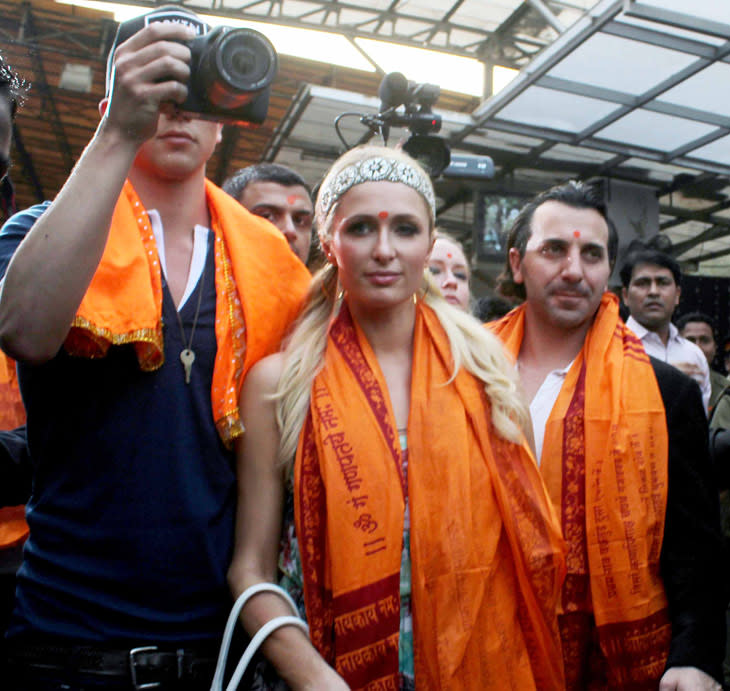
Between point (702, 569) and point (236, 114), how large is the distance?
59.8 inches

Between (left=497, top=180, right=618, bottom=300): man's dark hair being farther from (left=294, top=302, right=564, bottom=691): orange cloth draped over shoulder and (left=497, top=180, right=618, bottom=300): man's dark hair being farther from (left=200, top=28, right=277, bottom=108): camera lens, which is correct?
(left=200, top=28, right=277, bottom=108): camera lens

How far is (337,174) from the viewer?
181 cm

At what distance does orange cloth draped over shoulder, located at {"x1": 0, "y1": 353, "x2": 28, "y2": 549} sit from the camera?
196 cm

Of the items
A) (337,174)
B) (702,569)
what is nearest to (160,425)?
(337,174)

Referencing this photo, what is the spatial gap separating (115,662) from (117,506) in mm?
273

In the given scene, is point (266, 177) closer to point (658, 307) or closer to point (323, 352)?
point (323, 352)

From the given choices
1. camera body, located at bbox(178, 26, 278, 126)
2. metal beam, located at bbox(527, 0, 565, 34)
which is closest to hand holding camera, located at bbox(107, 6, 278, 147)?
camera body, located at bbox(178, 26, 278, 126)

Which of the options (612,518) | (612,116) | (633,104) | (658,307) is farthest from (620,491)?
(612,116)

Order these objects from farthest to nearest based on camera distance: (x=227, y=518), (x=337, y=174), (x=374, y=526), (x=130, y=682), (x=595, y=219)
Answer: (x=595, y=219)
(x=337, y=174)
(x=374, y=526)
(x=227, y=518)
(x=130, y=682)

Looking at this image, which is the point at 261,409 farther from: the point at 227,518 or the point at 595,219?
the point at 595,219

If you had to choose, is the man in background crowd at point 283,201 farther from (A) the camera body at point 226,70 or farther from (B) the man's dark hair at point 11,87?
(A) the camera body at point 226,70

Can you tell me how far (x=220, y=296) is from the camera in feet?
4.84

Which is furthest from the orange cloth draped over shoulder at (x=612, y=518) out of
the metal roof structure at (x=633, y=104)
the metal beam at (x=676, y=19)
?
the metal roof structure at (x=633, y=104)

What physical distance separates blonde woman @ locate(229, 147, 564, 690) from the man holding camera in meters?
0.13
